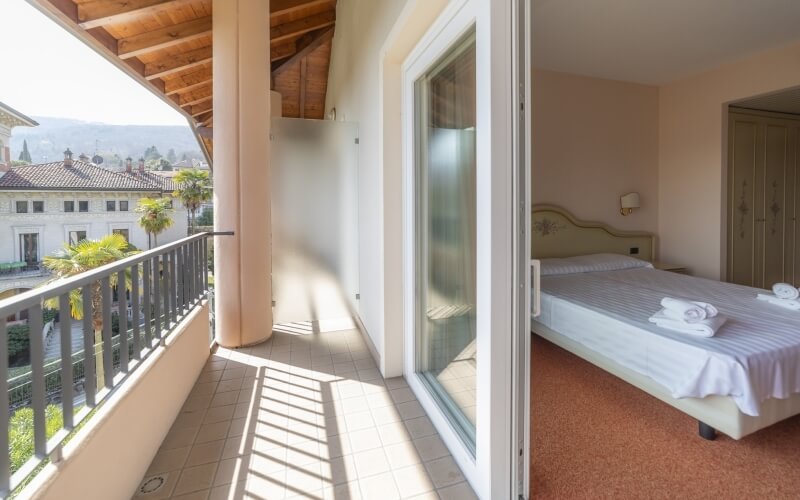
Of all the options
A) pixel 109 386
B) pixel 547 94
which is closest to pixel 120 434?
pixel 109 386

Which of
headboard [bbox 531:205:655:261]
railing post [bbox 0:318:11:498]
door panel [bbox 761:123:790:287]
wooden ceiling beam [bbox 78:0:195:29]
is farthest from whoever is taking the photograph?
door panel [bbox 761:123:790:287]

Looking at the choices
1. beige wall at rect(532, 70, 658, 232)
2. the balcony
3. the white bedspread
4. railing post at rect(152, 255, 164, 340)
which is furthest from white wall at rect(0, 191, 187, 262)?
beige wall at rect(532, 70, 658, 232)

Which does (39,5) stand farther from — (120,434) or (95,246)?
(120,434)

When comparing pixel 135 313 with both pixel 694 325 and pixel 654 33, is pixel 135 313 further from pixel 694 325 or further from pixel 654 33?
pixel 654 33

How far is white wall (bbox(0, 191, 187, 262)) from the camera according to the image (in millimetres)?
1460

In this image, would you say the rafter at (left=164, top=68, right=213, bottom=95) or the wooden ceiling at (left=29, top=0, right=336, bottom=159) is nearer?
the wooden ceiling at (left=29, top=0, right=336, bottom=159)

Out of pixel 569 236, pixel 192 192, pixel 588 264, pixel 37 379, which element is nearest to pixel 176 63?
pixel 192 192

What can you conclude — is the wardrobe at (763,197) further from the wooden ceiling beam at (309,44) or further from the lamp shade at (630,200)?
the wooden ceiling beam at (309,44)

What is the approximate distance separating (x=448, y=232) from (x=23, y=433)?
1758 mm

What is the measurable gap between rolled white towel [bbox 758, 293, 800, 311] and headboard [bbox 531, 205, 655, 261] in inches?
64.5

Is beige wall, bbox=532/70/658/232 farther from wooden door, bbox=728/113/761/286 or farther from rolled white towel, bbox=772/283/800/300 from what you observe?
rolled white towel, bbox=772/283/800/300

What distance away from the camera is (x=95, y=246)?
1.83 meters

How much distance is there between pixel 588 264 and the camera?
3551 mm

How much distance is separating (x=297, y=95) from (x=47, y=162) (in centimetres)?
627
